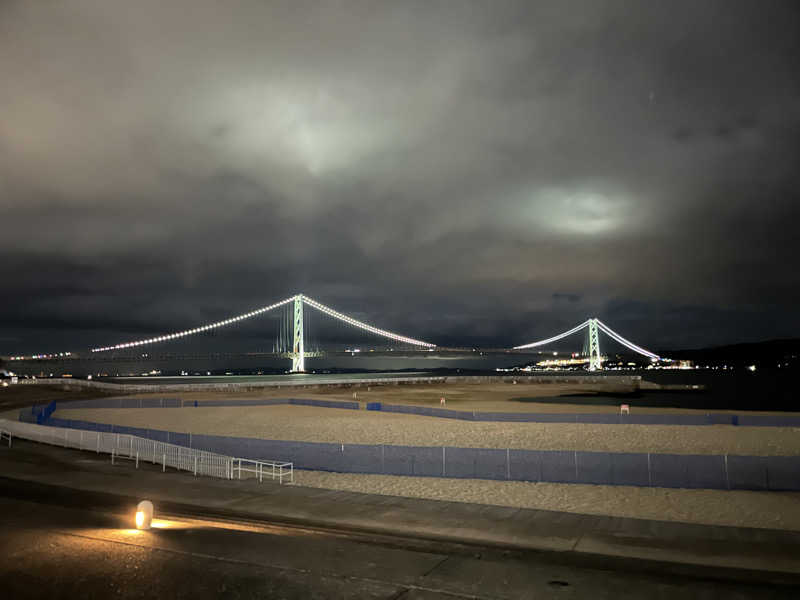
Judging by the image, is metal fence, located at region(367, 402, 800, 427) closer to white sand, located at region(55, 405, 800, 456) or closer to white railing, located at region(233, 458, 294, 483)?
white sand, located at region(55, 405, 800, 456)

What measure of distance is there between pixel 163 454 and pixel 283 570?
1186 centimetres

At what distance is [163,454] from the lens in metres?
19.6

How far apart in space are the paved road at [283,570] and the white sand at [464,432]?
16.7 m

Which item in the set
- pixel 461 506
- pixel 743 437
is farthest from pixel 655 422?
pixel 461 506

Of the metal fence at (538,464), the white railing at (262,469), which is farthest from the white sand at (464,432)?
the white railing at (262,469)

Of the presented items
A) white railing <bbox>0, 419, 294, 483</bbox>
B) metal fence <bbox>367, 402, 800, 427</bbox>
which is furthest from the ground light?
metal fence <bbox>367, 402, 800, 427</bbox>

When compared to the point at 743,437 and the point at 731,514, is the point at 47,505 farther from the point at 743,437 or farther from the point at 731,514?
the point at 743,437

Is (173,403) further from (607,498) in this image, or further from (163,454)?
(607,498)

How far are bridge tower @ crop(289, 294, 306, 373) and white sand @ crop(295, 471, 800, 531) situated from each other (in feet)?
412

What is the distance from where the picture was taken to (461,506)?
46.4ft

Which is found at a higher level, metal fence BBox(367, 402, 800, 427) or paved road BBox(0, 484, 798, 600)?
paved road BBox(0, 484, 798, 600)

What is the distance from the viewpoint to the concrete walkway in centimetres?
1052

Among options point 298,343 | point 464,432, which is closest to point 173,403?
point 464,432

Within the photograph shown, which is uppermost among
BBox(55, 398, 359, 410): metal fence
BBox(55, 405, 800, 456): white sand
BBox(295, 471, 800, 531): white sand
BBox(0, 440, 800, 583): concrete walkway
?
BBox(55, 398, 359, 410): metal fence
